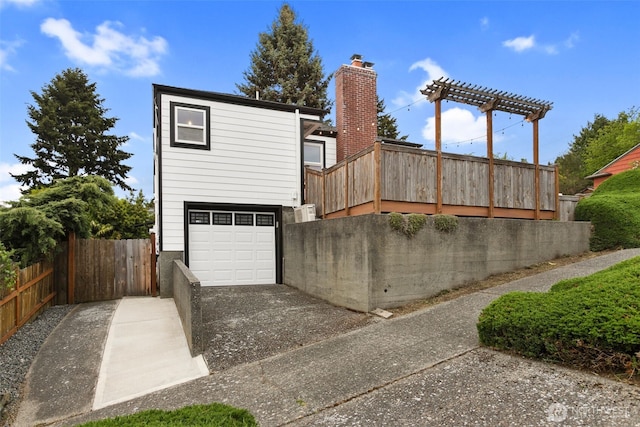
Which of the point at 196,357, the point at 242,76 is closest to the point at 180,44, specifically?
the point at 196,357

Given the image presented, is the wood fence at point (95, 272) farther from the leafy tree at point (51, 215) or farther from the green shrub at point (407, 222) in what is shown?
the green shrub at point (407, 222)

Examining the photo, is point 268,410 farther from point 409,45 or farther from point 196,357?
point 409,45

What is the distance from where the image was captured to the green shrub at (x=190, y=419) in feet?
9.98

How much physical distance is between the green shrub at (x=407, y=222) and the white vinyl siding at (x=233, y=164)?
4.62 m

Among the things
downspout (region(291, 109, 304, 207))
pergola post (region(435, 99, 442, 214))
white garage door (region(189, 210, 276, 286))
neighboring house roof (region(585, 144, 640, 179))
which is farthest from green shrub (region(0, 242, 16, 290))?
neighboring house roof (region(585, 144, 640, 179))

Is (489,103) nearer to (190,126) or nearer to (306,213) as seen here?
(306,213)

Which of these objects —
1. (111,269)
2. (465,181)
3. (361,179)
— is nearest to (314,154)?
(361,179)

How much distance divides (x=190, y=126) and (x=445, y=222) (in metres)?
7.16

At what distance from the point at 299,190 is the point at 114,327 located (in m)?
6.04

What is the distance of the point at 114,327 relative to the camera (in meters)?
7.22

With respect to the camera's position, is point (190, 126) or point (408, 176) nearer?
point (408, 176)

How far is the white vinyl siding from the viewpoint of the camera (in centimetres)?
1016

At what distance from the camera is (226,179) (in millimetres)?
10688

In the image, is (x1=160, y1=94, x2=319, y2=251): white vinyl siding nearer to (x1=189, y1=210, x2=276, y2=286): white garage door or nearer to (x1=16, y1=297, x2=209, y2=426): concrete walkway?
(x1=189, y1=210, x2=276, y2=286): white garage door
